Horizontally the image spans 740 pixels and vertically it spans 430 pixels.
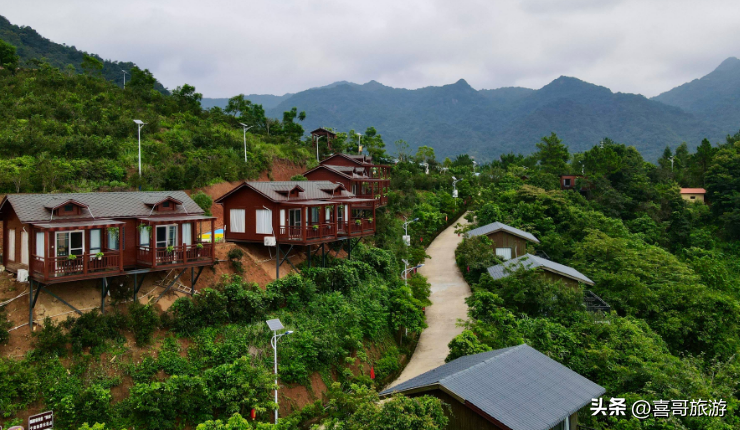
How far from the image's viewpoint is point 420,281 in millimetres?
27594

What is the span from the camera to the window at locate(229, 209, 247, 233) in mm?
24031

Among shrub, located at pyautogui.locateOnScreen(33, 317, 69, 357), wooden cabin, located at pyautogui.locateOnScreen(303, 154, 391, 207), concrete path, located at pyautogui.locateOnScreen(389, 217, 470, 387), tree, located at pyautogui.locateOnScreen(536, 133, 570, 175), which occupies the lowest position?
concrete path, located at pyautogui.locateOnScreen(389, 217, 470, 387)

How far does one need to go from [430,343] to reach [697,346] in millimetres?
13856

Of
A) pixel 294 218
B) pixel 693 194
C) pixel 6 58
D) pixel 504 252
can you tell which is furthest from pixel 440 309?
pixel 693 194

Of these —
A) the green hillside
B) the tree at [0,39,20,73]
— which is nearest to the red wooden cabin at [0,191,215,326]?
the green hillside

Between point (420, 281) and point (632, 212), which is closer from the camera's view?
point (420, 281)

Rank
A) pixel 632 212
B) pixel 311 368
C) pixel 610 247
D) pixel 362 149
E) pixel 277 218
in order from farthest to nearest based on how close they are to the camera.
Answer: pixel 362 149 → pixel 632 212 → pixel 610 247 → pixel 277 218 → pixel 311 368

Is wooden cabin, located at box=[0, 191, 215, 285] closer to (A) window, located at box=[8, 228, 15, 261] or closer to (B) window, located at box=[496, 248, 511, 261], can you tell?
(A) window, located at box=[8, 228, 15, 261]

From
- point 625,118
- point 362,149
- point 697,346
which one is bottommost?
point 697,346

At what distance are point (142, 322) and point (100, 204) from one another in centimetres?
509

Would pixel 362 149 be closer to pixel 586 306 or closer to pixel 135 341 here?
pixel 586 306

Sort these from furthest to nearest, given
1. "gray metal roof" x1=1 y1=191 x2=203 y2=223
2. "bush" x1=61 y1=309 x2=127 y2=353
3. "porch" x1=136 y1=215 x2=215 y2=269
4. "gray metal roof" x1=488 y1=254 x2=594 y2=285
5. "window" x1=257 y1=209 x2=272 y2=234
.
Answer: "gray metal roof" x1=488 y1=254 x2=594 y2=285
"window" x1=257 y1=209 x2=272 y2=234
"porch" x1=136 y1=215 x2=215 y2=269
"gray metal roof" x1=1 y1=191 x2=203 y2=223
"bush" x1=61 y1=309 x2=127 y2=353

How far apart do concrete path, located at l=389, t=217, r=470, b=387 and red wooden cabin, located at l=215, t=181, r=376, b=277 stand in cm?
676

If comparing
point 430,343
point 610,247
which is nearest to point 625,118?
point 610,247
